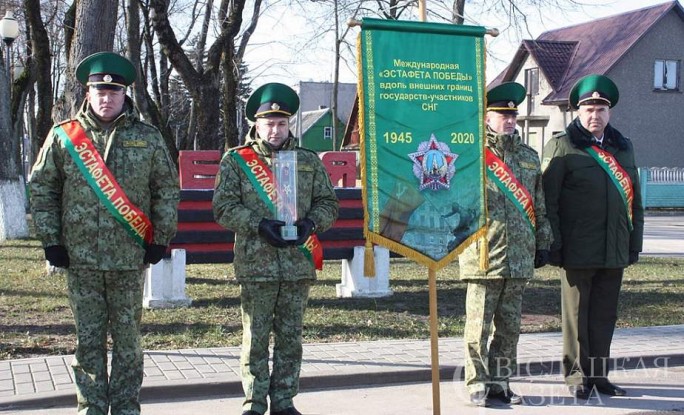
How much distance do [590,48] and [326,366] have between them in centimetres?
3719

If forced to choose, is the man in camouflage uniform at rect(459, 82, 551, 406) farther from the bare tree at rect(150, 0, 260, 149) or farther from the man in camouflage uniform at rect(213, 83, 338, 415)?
the bare tree at rect(150, 0, 260, 149)

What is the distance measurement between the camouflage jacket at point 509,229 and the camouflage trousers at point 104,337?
239 centimetres

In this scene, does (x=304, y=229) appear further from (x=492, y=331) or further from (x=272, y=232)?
(x=492, y=331)

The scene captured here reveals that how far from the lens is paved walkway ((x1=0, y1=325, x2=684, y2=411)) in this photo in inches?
234

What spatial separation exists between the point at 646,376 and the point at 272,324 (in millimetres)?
3496

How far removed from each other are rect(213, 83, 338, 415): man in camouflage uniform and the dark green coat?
1829 mm

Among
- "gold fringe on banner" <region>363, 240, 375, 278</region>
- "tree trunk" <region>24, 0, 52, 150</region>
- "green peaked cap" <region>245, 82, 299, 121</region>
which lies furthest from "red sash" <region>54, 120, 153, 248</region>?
"tree trunk" <region>24, 0, 52, 150</region>

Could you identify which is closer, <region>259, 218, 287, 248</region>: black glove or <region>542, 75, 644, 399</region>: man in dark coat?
<region>259, 218, 287, 248</region>: black glove

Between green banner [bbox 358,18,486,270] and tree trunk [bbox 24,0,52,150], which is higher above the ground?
tree trunk [bbox 24,0,52,150]

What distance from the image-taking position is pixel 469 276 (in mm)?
5816

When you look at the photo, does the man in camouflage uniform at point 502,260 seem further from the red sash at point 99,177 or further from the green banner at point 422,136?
the red sash at point 99,177

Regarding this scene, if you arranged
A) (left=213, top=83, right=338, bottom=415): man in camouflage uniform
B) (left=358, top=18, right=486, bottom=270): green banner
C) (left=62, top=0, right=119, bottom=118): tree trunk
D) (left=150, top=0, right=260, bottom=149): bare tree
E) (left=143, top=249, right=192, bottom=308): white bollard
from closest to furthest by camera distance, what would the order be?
(left=358, top=18, right=486, bottom=270): green banner < (left=213, top=83, right=338, bottom=415): man in camouflage uniform < (left=143, top=249, right=192, bottom=308): white bollard < (left=62, top=0, right=119, bottom=118): tree trunk < (left=150, top=0, right=260, bottom=149): bare tree

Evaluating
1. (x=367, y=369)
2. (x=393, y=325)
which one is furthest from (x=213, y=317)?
(x=367, y=369)

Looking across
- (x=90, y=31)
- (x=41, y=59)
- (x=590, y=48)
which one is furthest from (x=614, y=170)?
(x=590, y=48)
